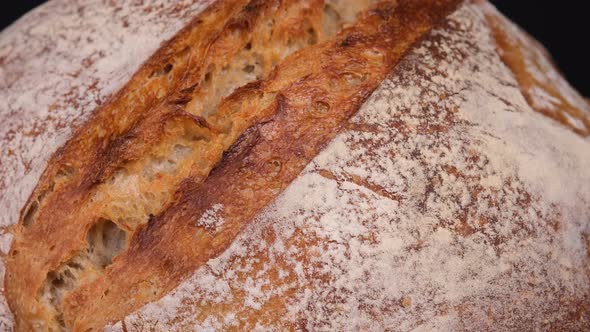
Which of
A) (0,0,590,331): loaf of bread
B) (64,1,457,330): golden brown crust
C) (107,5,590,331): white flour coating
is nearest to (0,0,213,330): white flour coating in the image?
(0,0,590,331): loaf of bread

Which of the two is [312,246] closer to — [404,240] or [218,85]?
[404,240]

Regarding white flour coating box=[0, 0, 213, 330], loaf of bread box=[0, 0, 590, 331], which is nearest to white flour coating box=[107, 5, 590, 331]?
loaf of bread box=[0, 0, 590, 331]

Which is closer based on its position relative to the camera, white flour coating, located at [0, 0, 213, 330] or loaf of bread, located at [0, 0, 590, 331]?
loaf of bread, located at [0, 0, 590, 331]

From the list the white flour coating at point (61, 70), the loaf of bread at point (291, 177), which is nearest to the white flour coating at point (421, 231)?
the loaf of bread at point (291, 177)

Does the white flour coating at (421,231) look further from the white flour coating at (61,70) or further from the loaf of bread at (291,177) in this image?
the white flour coating at (61,70)

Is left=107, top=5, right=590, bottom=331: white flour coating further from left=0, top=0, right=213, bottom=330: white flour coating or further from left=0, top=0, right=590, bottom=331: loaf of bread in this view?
left=0, top=0, right=213, bottom=330: white flour coating

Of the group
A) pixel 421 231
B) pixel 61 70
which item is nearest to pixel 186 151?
pixel 61 70

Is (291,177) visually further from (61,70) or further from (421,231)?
(61,70)
